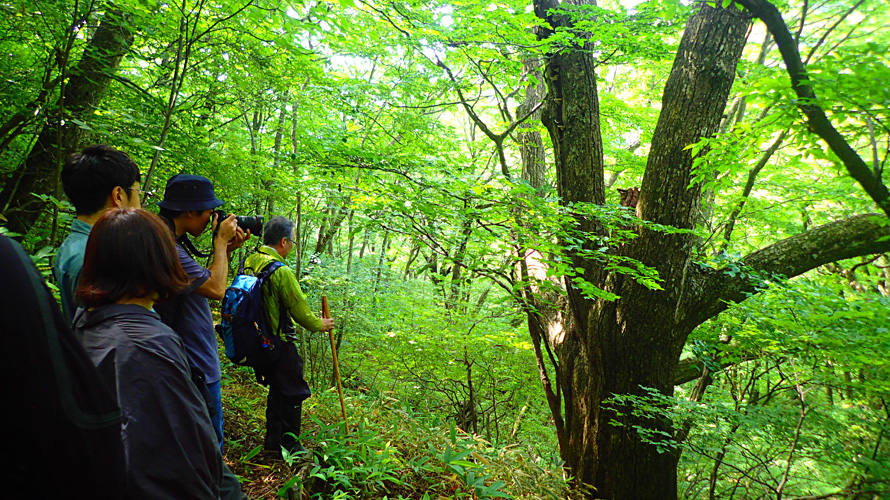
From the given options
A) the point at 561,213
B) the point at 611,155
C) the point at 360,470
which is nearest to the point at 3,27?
the point at 360,470

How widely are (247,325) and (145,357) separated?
1799 mm

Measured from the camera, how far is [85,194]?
1.66 meters

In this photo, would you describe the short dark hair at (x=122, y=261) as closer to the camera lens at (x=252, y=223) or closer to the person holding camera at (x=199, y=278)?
the person holding camera at (x=199, y=278)

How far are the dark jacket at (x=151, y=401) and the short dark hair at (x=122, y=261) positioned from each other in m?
0.05

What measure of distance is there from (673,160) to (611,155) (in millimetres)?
3509

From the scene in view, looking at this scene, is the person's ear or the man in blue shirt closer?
the man in blue shirt

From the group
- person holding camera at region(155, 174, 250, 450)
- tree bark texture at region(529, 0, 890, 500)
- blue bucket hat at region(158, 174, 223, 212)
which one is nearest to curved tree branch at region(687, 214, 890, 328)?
tree bark texture at region(529, 0, 890, 500)

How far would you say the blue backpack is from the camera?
2732mm

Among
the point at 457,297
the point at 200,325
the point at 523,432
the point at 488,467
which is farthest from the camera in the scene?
the point at 457,297

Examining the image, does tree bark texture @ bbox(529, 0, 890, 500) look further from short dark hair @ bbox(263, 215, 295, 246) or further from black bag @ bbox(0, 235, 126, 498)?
black bag @ bbox(0, 235, 126, 498)

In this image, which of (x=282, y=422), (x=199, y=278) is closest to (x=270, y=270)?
(x=199, y=278)

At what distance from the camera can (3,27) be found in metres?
3.33

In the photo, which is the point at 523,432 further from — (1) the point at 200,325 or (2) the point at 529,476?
(1) the point at 200,325

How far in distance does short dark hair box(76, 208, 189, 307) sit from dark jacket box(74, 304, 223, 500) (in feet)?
0.16
